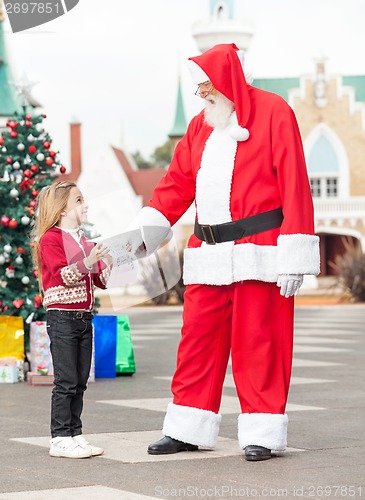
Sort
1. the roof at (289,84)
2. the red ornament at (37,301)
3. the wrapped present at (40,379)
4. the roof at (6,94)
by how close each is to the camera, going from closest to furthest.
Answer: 1. the wrapped present at (40,379)
2. the red ornament at (37,301)
3. the roof at (289,84)
4. the roof at (6,94)

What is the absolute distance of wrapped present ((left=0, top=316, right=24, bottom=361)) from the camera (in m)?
9.80

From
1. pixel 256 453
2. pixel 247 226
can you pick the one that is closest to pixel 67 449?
pixel 256 453

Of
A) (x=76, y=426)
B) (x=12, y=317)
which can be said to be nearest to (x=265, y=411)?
(x=76, y=426)

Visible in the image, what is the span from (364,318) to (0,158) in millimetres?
11246

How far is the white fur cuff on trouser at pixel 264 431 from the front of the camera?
5859 mm

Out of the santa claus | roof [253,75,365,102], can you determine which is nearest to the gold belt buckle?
the santa claus

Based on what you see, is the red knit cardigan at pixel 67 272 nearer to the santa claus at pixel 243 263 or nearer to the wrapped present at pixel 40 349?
the santa claus at pixel 243 263

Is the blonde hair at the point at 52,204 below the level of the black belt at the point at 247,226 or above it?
above

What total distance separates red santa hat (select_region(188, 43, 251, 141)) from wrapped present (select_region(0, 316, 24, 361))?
420 centimetres

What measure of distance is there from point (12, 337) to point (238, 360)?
422 cm

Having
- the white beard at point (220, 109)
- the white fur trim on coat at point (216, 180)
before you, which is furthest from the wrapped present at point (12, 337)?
the white beard at point (220, 109)

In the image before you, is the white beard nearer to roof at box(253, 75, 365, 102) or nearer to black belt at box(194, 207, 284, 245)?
black belt at box(194, 207, 284, 245)

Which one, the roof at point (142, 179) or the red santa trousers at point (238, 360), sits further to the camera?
the roof at point (142, 179)

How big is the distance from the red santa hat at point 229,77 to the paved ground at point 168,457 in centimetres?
158
